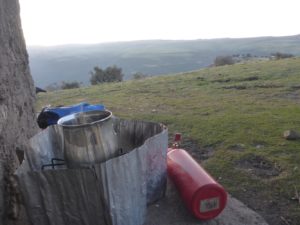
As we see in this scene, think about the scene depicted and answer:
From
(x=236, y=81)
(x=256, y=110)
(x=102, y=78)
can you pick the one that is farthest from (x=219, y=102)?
(x=102, y=78)

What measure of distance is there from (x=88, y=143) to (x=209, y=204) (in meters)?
1.29

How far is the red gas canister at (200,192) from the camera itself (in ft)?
12.3

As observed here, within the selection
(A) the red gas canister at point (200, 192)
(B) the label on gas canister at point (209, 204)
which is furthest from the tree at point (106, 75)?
(B) the label on gas canister at point (209, 204)

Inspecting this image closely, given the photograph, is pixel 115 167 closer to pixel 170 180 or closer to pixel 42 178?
pixel 42 178

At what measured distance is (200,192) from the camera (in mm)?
3734

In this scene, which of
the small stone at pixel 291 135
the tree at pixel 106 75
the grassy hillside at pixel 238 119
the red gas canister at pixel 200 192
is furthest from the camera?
the tree at pixel 106 75

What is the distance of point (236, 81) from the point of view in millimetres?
12977

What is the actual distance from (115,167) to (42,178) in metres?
0.55

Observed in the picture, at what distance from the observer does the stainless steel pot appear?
3.26 m

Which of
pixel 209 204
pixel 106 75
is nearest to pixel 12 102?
pixel 209 204

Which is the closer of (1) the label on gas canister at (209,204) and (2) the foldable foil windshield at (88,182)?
(2) the foldable foil windshield at (88,182)

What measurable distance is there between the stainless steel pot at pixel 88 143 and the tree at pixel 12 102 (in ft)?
1.84

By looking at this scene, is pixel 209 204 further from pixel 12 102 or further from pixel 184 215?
pixel 12 102

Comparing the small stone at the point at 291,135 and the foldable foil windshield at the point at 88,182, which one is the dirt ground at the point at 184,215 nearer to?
the foldable foil windshield at the point at 88,182
